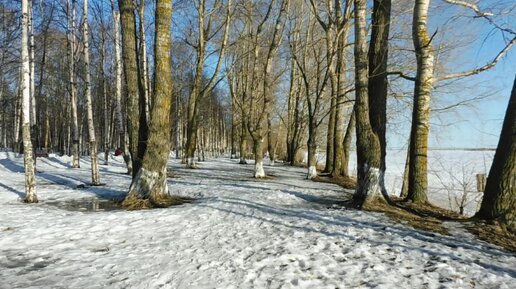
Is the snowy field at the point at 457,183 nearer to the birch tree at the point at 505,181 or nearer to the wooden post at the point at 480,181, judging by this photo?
the wooden post at the point at 480,181

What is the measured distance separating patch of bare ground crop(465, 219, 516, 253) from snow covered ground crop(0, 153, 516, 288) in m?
0.19

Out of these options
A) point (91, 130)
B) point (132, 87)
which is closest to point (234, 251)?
point (132, 87)

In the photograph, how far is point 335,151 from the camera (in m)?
15.9

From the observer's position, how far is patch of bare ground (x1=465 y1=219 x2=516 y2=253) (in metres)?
4.67

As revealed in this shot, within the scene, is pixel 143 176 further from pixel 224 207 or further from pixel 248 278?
pixel 248 278

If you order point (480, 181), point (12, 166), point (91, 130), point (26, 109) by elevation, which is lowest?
point (480, 181)

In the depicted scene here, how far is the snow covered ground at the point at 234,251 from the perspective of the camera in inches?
140

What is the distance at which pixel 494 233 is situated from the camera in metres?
5.09

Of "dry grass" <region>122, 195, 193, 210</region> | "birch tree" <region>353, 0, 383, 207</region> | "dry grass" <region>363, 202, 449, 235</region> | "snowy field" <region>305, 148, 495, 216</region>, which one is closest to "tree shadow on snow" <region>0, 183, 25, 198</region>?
"dry grass" <region>122, 195, 193, 210</region>

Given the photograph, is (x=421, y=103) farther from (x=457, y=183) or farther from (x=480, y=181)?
(x=457, y=183)

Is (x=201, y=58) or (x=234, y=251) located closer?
(x=234, y=251)

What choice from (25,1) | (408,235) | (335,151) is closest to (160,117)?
(25,1)

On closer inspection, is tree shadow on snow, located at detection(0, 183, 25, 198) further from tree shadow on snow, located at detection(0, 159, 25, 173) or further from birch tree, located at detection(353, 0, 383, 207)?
birch tree, located at detection(353, 0, 383, 207)

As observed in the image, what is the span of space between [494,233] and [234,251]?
12.8 feet
